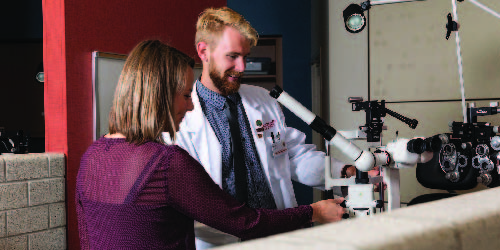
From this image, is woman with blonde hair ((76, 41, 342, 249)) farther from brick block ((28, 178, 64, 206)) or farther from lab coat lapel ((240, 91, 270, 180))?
brick block ((28, 178, 64, 206))

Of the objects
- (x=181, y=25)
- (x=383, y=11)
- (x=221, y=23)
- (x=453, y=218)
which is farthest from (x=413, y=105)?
(x=453, y=218)

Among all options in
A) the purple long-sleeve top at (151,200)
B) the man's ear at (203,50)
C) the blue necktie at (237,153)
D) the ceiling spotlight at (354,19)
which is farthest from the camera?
the ceiling spotlight at (354,19)

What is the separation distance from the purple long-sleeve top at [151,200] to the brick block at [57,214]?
1.28 metres

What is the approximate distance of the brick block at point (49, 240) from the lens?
86.7 inches

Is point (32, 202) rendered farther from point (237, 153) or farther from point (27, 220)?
point (237, 153)

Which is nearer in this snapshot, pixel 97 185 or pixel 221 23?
pixel 97 185

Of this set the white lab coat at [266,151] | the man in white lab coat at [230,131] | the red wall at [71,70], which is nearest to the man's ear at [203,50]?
the man in white lab coat at [230,131]

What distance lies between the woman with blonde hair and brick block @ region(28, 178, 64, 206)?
3.58 feet

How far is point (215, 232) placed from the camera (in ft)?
5.31

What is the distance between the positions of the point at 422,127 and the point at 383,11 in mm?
910

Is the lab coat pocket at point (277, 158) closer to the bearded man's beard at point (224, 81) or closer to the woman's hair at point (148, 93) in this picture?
the bearded man's beard at point (224, 81)

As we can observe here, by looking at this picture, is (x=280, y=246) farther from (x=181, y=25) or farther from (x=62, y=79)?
(x=181, y=25)

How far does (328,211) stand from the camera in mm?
1288

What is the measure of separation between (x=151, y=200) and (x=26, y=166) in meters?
1.36
